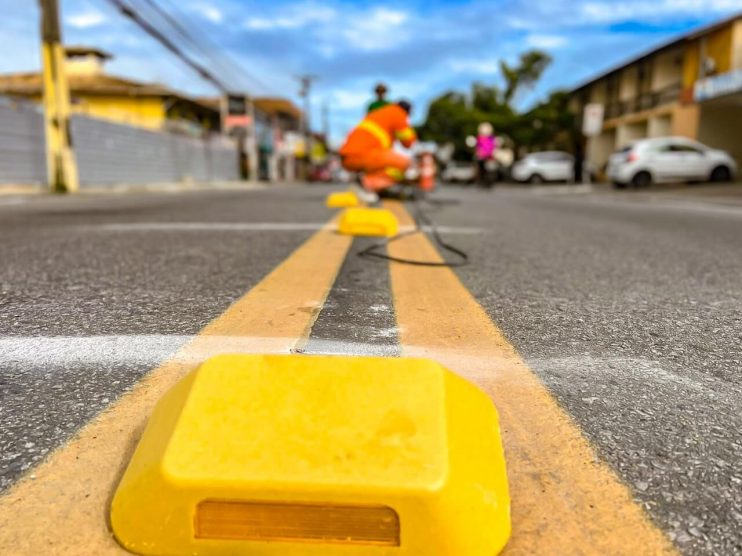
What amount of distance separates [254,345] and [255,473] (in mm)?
919

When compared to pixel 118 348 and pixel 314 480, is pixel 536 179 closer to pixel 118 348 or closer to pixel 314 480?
pixel 118 348

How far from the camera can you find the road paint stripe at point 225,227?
5418 millimetres

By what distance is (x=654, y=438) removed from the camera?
4.46ft

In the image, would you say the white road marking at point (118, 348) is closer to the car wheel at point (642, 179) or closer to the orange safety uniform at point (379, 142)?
the orange safety uniform at point (379, 142)

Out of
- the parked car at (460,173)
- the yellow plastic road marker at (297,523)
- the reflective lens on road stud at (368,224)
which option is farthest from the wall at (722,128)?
the yellow plastic road marker at (297,523)

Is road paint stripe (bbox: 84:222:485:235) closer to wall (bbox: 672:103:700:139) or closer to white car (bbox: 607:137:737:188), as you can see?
white car (bbox: 607:137:737:188)

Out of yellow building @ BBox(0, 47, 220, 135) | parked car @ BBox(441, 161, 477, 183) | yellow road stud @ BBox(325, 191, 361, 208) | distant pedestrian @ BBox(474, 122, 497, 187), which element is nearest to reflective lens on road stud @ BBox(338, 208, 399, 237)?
yellow road stud @ BBox(325, 191, 361, 208)

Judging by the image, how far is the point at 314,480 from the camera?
3.09ft

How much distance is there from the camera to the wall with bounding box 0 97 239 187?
1510cm

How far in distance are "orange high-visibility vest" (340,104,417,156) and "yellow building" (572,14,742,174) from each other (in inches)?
624

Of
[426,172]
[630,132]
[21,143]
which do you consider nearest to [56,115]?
[21,143]

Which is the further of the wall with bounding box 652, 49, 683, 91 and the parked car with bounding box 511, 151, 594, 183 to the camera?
the parked car with bounding box 511, 151, 594, 183

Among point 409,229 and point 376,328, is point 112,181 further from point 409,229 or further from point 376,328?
point 376,328

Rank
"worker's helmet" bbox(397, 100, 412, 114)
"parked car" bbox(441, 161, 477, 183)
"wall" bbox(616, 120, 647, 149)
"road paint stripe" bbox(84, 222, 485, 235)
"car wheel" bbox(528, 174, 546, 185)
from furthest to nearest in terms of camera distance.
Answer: "parked car" bbox(441, 161, 477, 183) → "wall" bbox(616, 120, 647, 149) → "car wheel" bbox(528, 174, 546, 185) → "worker's helmet" bbox(397, 100, 412, 114) → "road paint stripe" bbox(84, 222, 485, 235)
